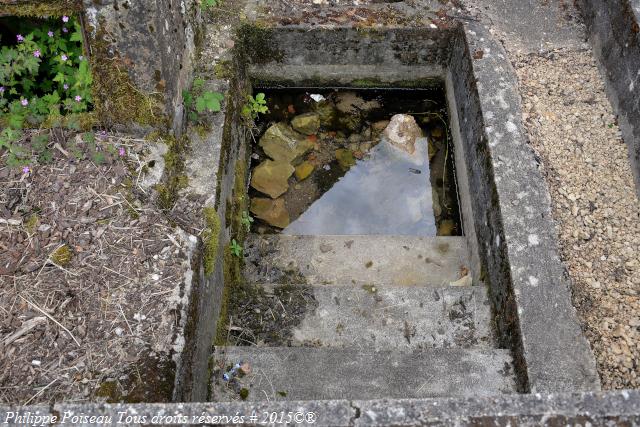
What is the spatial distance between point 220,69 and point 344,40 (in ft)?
4.41

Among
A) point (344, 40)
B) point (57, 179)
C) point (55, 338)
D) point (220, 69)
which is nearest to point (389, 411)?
point (55, 338)

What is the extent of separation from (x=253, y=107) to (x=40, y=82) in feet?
5.96

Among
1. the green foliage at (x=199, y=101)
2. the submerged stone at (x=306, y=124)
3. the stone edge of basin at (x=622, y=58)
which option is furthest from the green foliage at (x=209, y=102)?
the stone edge of basin at (x=622, y=58)

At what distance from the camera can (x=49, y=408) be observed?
1.94m

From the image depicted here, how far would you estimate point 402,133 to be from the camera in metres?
4.98

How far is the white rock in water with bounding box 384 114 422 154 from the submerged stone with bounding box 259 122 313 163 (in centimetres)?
80

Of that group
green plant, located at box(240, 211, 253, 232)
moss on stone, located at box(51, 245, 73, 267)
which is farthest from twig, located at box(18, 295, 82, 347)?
green plant, located at box(240, 211, 253, 232)

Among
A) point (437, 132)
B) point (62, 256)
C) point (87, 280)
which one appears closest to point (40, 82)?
point (62, 256)

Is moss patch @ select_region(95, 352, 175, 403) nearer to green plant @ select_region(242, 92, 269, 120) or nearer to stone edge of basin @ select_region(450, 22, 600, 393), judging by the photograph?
stone edge of basin @ select_region(450, 22, 600, 393)

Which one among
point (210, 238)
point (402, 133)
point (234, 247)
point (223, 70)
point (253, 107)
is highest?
point (223, 70)

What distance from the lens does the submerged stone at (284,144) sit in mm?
4867

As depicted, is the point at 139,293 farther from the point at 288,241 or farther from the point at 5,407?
the point at 288,241

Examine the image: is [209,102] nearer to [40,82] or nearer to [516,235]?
[40,82]

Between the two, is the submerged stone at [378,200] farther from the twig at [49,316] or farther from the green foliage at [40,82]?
the twig at [49,316]
